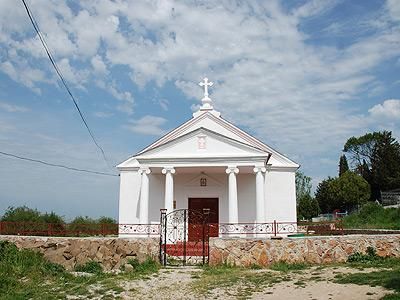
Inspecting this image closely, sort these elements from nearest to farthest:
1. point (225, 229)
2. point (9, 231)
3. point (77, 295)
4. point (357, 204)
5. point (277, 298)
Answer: point (277, 298), point (77, 295), point (9, 231), point (225, 229), point (357, 204)

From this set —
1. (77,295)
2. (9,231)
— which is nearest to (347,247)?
(77,295)

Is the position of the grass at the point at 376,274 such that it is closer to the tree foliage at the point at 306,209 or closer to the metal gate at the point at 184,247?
the metal gate at the point at 184,247

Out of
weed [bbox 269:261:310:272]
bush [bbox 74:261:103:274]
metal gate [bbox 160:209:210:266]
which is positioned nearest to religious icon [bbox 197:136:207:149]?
metal gate [bbox 160:209:210:266]

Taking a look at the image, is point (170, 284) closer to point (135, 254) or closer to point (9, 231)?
point (135, 254)

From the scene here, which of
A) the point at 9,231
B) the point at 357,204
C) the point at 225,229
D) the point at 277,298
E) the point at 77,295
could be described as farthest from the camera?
the point at 357,204

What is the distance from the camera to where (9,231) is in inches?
709

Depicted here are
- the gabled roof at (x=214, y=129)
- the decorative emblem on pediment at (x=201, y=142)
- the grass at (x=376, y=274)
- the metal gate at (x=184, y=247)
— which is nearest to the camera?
the grass at (x=376, y=274)

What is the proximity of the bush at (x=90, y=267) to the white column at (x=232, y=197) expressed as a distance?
23.3ft

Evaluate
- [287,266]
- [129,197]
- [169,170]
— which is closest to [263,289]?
[287,266]

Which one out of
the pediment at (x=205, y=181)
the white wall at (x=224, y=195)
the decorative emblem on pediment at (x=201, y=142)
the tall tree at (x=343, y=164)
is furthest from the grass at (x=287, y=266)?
the tall tree at (x=343, y=164)

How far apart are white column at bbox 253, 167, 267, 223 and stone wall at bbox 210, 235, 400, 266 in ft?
16.5

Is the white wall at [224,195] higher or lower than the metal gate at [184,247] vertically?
higher

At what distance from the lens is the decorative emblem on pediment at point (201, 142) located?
836 inches

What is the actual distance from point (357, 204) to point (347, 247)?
45514 mm
